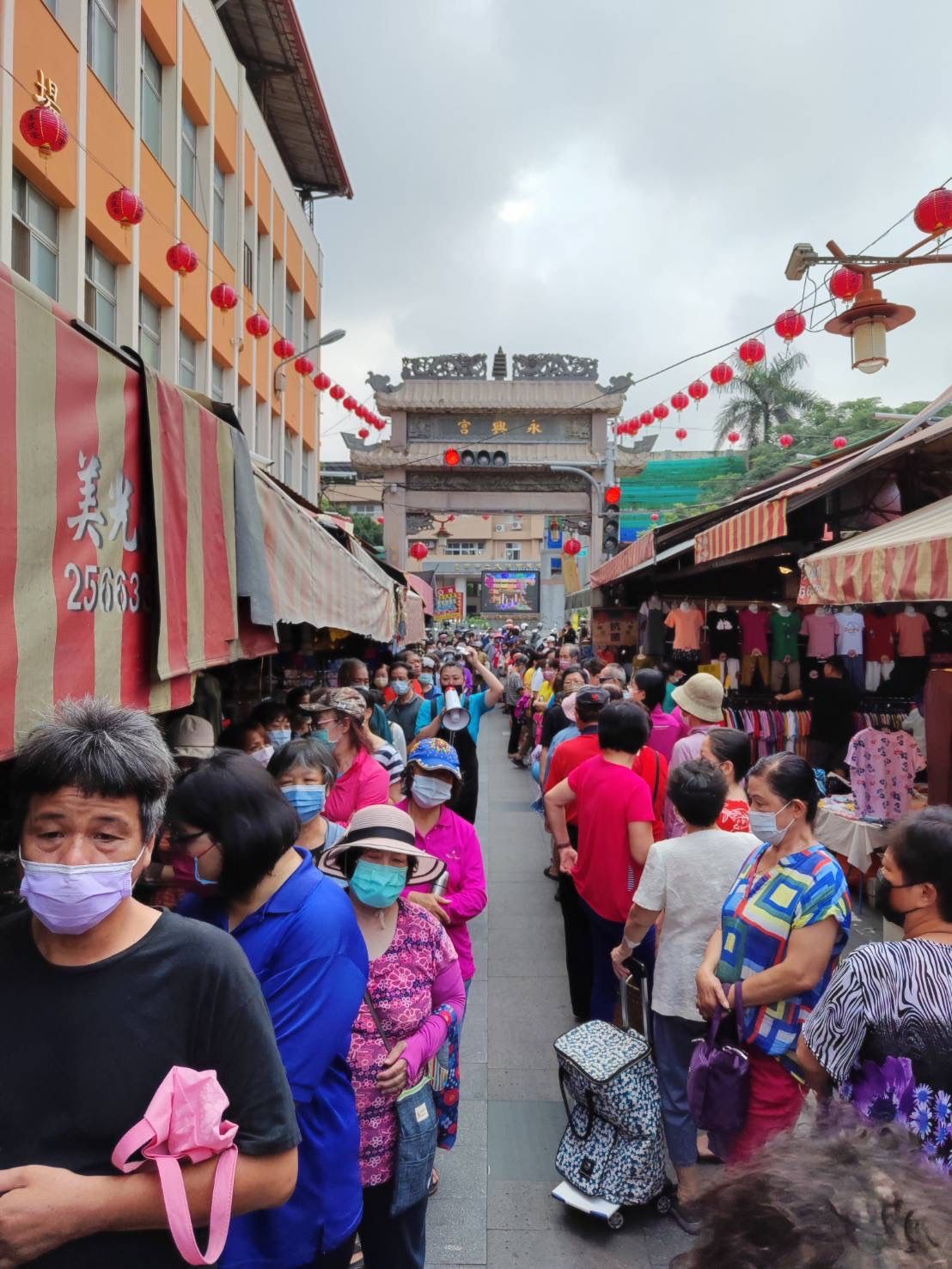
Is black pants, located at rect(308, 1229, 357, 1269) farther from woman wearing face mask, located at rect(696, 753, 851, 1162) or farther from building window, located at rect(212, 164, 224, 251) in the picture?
building window, located at rect(212, 164, 224, 251)

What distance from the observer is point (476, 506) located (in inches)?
1094

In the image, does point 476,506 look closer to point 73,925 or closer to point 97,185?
point 97,185

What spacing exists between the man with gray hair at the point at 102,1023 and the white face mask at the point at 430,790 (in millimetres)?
2211

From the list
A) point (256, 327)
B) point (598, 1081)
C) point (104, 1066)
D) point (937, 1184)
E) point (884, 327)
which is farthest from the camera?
point (256, 327)

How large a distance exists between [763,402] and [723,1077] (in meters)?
43.4

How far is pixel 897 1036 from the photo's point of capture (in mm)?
1981

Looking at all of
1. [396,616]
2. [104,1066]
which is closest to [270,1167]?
[104,1066]

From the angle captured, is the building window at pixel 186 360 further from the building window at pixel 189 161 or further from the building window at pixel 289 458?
the building window at pixel 289 458

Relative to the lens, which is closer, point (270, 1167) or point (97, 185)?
point (270, 1167)

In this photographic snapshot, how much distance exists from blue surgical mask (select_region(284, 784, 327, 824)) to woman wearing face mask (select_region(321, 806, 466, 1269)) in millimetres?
435

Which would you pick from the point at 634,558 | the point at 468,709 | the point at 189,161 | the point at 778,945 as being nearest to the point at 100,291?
the point at 189,161

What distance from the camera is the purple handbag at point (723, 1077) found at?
275cm

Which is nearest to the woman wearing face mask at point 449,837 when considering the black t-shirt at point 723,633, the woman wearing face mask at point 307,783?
the woman wearing face mask at point 307,783

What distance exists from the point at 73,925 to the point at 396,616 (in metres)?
10.6
